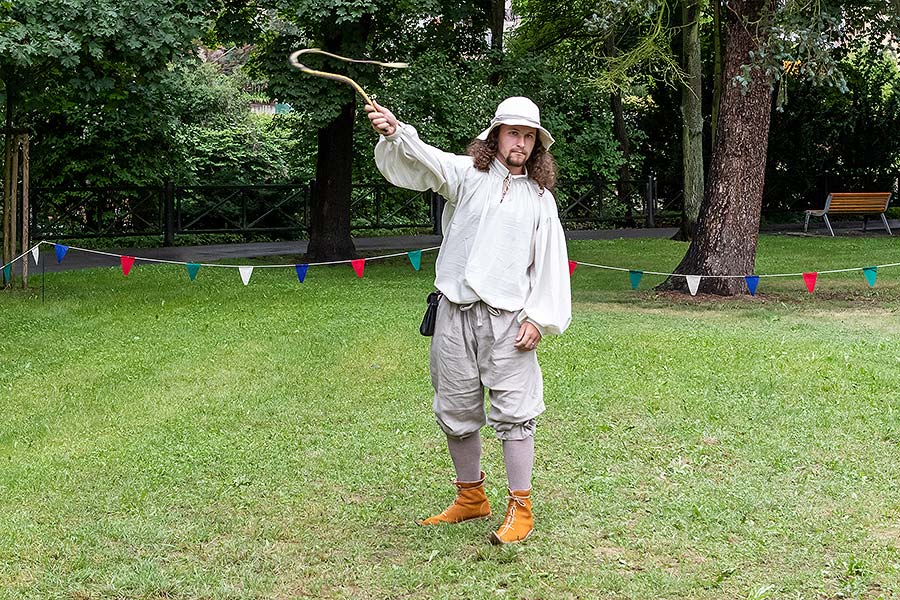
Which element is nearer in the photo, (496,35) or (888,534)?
(888,534)

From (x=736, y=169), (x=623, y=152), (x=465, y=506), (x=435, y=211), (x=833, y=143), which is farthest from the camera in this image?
(x=833, y=143)

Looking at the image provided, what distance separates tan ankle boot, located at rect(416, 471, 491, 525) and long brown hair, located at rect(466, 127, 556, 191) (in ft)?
4.67

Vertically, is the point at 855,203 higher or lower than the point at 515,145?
lower

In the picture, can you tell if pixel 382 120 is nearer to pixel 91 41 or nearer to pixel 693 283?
pixel 91 41

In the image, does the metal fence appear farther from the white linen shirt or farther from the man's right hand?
the man's right hand

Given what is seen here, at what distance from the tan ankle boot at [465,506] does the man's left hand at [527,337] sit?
2.56ft

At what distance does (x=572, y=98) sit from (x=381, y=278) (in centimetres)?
756

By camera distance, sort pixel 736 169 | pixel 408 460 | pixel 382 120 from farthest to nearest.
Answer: pixel 736 169
pixel 408 460
pixel 382 120

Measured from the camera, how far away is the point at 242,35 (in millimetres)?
16078

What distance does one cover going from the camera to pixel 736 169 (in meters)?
13.7

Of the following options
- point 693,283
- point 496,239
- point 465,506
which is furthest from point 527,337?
point 693,283

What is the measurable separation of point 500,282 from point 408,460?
6.44 ft

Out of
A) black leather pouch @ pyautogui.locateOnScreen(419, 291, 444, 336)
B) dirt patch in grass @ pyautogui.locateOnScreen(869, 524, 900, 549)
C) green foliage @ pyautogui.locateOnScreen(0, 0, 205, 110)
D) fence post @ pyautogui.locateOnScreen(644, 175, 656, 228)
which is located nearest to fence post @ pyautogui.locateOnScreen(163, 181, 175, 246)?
green foliage @ pyautogui.locateOnScreen(0, 0, 205, 110)

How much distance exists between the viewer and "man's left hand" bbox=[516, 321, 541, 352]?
5.04 m
